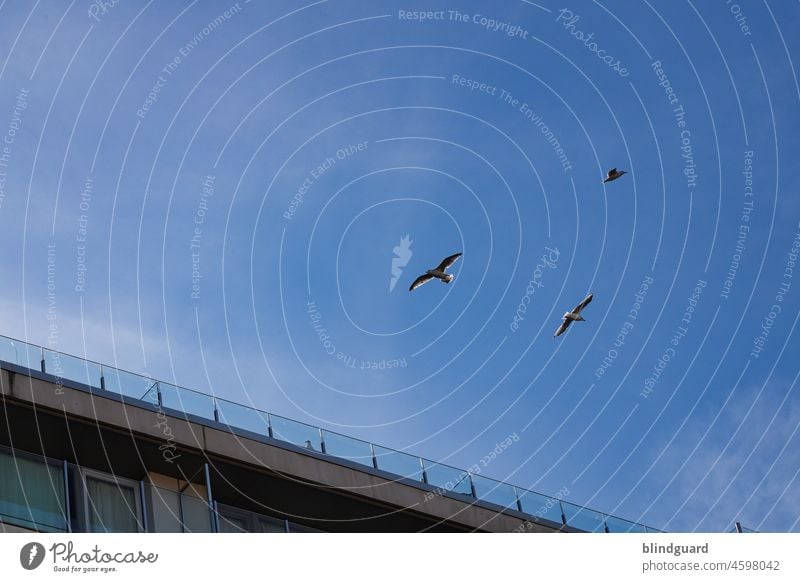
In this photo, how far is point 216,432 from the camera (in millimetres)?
39656

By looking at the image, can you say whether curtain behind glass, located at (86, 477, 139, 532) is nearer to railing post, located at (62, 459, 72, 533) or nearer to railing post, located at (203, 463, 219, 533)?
railing post, located at (62, 459, 72, 533)

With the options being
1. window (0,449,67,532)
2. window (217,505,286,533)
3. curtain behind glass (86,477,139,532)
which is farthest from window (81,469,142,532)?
window (217,505,286,533)

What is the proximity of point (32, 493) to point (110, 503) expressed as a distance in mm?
2301

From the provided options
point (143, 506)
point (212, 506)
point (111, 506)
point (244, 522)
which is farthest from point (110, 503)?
point (244, 522)

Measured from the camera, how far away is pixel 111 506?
1508 inches

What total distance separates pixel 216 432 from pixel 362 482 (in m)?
4.39

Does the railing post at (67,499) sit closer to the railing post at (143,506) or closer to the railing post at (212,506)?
the railing post at (143,506)

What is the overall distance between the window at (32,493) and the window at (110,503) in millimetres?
760

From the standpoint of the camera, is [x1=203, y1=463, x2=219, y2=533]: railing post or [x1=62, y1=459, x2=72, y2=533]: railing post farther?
[x1=203, y1=463, x2=219, y2=533]: railing post

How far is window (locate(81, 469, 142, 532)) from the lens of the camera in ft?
124

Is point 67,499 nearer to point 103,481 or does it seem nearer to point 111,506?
point 111,506
